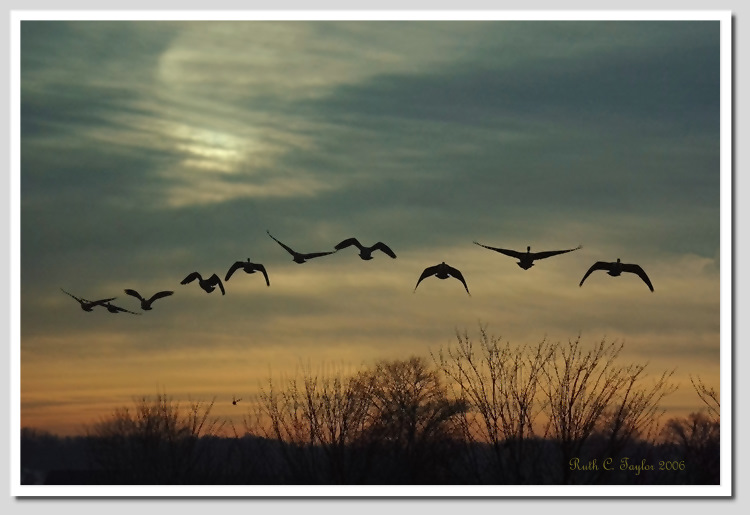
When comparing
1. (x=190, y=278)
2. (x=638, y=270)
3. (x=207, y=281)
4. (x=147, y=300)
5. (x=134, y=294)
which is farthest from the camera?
(x=207, y=281)

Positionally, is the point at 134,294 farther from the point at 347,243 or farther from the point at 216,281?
the point at 347,243

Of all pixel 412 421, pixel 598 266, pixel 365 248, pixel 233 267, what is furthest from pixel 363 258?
pixel 412 421

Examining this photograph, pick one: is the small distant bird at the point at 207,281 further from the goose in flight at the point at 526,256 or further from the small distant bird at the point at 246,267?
the goose in flight at the point at 526,256

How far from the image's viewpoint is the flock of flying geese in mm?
24189

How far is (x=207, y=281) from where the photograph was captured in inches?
→ 997

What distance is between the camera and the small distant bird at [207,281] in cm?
2514

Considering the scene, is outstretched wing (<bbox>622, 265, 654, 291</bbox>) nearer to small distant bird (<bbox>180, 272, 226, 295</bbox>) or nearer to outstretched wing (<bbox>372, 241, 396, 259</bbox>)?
outstretched wing (<bbox>372, 241, 396, 259</bbox>)

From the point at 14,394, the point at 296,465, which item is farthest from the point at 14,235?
the point at 296,465

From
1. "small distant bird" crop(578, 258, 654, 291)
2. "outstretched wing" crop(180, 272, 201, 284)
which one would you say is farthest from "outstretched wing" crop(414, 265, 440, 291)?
"outstretched wing" crop(180, 272, 201, 284)

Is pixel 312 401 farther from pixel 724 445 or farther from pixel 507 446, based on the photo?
pixel 724 445

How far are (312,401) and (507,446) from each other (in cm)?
689

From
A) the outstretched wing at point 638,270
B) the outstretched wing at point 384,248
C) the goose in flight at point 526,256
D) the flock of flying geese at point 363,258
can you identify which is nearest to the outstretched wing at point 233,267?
the flock of flying geese at point 363,258

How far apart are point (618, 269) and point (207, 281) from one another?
6.58 meters

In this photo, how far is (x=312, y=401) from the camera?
3134 centimetres
